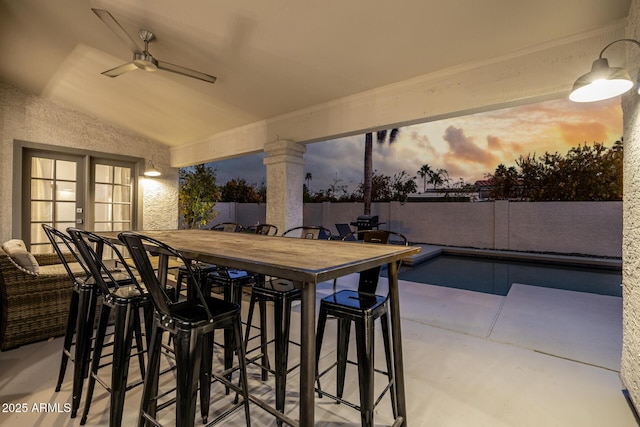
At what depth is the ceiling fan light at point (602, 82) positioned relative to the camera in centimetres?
150

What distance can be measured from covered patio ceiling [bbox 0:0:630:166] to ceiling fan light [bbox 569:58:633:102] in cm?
60

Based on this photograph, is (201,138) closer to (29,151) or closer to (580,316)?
(29,151)

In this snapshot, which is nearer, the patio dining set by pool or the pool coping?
the patio dining set by pool

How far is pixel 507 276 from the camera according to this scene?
20.4 feet

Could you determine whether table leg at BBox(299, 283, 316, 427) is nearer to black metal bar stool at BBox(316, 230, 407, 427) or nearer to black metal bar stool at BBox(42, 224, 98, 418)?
black metal bar stool at BBox(316, 230, 407, 427)

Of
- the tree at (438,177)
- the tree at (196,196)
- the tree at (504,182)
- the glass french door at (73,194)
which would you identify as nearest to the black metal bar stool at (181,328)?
the glass french door at (73,194)

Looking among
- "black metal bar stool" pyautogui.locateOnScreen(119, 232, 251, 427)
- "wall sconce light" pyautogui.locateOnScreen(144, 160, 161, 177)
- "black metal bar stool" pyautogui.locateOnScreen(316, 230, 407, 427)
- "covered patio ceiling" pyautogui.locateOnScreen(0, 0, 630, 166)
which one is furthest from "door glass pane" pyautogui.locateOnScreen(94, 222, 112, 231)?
"black metal bar stool" pyautogui.locateOnScreen(316, 230, 407, 427)

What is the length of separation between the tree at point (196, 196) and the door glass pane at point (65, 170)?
1831 millimetres

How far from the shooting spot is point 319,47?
249 cm

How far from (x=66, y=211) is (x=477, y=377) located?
5868 mm

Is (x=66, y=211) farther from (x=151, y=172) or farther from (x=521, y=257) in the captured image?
(x=521, y=257)

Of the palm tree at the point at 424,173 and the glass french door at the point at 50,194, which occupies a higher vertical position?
the palm tree at the point at 424,173

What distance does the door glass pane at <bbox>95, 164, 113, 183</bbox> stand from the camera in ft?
16.7

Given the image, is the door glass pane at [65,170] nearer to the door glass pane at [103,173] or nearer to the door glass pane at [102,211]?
the door glass pane at [103,173]
